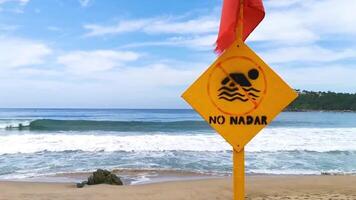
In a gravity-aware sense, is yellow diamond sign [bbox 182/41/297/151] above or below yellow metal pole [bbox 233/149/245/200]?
above

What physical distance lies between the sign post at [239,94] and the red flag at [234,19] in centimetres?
12

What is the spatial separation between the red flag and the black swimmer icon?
275 millimetres

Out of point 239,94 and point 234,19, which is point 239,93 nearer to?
point 239,94

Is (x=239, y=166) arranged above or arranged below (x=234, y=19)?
below

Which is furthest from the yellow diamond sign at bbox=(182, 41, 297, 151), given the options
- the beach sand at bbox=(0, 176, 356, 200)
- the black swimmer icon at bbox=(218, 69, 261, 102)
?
the beach sand at bbox=(0, 176, 356, 200)

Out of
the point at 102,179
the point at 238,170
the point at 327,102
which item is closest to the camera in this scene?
the point at 238,170

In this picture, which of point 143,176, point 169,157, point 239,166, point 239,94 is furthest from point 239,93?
point 169,157

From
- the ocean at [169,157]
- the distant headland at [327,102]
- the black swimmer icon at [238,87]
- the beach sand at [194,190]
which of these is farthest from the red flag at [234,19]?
the distant headland at [327,102]

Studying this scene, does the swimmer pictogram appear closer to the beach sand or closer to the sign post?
the sign post

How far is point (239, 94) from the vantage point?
236cm

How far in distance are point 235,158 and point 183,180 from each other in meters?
9.79

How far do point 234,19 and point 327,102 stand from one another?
125 meters

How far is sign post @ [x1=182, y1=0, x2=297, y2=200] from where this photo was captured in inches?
93.3

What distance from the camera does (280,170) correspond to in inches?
573
